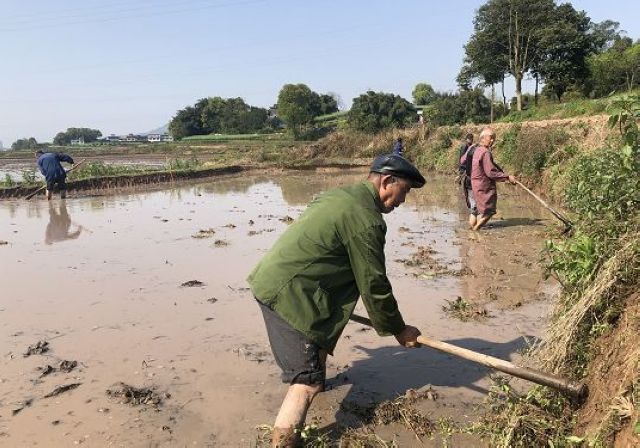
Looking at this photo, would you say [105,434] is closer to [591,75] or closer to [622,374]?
[622,374]

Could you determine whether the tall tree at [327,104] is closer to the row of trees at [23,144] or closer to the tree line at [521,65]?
the tree line at [521,65]

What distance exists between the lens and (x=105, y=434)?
10.6 feet

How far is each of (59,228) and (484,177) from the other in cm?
861

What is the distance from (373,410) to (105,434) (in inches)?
68.0

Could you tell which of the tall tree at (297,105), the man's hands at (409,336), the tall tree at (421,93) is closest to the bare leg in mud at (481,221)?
the man's hands at (409,336)

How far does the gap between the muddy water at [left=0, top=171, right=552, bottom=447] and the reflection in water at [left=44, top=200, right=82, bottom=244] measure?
0.09 m

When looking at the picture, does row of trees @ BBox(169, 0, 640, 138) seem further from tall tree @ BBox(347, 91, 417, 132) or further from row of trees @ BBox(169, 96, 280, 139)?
row of trees @ BBox(169, 96, 280, 139)

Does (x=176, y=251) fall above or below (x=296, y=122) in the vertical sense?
below

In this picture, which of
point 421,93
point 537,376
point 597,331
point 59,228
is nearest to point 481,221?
point 597,331

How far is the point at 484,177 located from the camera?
8.38 m

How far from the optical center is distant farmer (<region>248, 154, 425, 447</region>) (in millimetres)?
2738

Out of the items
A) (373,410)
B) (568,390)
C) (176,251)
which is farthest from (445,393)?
(176,251)

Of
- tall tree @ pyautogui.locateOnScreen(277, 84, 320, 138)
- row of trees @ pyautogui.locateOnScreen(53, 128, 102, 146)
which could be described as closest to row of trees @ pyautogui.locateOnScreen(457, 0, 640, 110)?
tall tree @ pyautogui.locateOnScreen(277, 84, 320, 138)

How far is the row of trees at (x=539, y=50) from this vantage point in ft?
116
